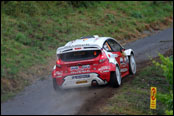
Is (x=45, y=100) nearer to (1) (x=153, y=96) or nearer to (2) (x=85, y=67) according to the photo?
(2) (x=85, y=67)

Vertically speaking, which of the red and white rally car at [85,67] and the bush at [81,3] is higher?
the bush at [81,3]

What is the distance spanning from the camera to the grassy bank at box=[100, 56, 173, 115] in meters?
8.82

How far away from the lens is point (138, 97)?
9969mm

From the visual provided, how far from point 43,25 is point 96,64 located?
32.4 ft

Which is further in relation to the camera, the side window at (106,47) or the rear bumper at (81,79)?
the side window at (106,47)

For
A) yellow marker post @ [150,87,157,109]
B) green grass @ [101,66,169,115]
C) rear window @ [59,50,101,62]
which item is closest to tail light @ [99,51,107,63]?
rear window @ [59,50,101,62]

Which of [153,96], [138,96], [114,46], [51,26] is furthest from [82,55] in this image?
[51,26]

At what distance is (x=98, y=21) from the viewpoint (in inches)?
950

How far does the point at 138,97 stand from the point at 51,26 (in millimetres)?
11165

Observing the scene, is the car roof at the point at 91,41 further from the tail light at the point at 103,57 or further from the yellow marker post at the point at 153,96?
the yellow marker post at the point at 153,96

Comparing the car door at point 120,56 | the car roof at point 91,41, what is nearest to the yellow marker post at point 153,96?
the car roof at point 91,41

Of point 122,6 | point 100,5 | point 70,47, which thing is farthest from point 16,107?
point 122,6

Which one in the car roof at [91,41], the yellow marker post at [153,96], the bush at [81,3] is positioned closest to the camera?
the yellow marker post at [153,96]

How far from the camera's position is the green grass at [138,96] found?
28.9 feet
